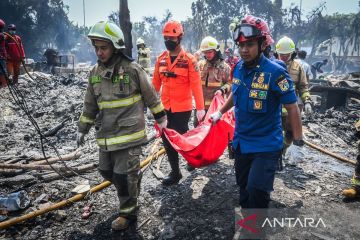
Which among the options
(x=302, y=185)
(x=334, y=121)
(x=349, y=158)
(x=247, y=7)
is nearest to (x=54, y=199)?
(x=302, y=185)

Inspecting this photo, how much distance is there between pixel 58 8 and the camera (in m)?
41.6

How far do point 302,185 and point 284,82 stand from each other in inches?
103

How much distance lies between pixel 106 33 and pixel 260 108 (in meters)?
1.70

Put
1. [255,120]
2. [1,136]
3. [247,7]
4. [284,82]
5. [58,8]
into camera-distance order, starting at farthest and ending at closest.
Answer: [247,7]
[58,8]
[1,136]
[255,120]
[284,82]

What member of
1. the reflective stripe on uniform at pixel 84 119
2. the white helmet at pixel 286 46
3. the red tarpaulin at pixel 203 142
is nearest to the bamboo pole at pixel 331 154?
the white helmet at pixel 286 46

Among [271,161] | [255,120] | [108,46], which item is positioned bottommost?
[271,161]

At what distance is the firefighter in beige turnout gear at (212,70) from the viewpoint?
4964 mm

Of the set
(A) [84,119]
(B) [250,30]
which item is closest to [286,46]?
(B) [250,30]

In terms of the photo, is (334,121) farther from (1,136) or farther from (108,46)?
(1,136)

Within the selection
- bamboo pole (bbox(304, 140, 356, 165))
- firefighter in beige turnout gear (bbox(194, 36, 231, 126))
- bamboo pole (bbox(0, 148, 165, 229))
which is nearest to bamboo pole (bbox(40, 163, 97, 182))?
bamboo pole (bbox(0, 148, 165, 229))

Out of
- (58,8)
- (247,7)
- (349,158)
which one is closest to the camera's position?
(349,158)

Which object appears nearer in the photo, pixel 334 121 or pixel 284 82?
pixel 284 82

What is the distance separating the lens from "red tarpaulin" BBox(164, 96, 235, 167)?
363cm

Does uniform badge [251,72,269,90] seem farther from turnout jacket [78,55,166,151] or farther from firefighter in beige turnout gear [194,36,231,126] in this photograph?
firefighter in beige turnout gear [194,36,231,126]
